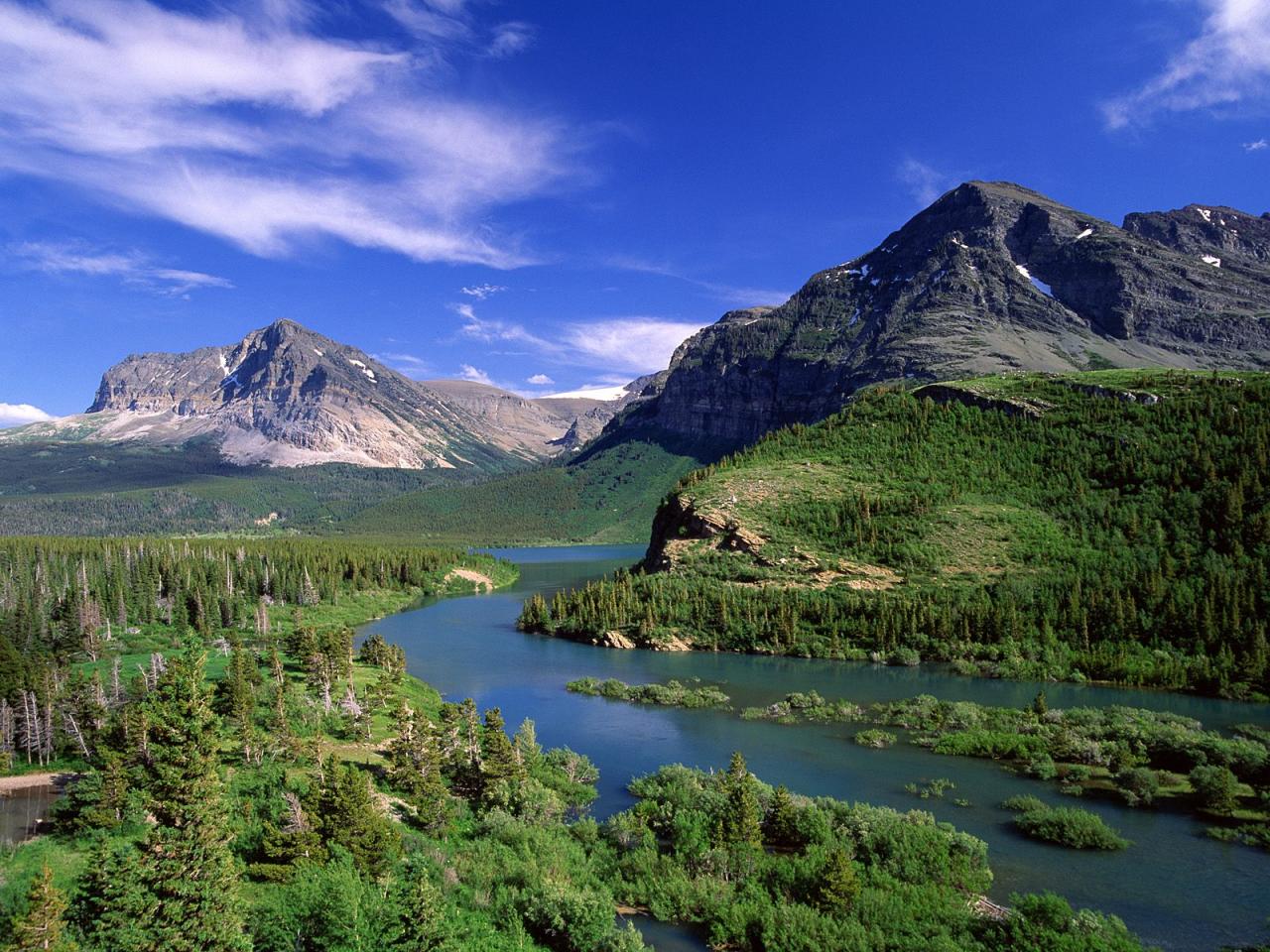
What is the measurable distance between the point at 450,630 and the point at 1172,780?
298 ft

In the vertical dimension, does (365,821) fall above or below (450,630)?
above

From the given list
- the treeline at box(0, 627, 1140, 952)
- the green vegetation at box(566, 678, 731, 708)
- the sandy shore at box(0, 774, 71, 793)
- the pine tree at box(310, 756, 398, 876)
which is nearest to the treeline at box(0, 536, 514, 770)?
the sandy shore at box(0, 774, 71, 793)

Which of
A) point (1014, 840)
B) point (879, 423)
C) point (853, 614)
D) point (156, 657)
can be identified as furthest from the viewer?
point (879, 423)

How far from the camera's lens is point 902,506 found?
115 metres

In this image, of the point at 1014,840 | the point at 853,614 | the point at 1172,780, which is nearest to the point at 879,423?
the point at 853,614

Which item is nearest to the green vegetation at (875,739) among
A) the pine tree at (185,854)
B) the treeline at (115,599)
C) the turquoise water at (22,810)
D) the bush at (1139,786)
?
the bush at (1139,786)

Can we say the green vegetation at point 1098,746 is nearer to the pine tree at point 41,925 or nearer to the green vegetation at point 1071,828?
the green vegetation at point 1071,828

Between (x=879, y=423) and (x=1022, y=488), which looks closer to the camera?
(x=1022, y=488)

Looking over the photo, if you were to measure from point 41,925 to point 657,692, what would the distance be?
55.1 meters

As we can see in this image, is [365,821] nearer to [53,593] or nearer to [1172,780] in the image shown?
[1172,780]

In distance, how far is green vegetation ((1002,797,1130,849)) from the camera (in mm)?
37438

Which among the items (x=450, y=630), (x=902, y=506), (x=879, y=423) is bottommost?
(x=450, y=630)

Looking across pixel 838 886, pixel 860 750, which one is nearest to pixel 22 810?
pixel 838 886

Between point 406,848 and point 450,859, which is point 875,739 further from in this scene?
point 406,848
